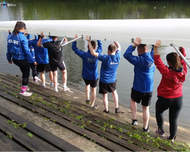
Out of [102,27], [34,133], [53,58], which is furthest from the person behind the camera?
[53,58]

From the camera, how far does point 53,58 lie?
15.2ft

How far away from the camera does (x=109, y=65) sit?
3.51 meters

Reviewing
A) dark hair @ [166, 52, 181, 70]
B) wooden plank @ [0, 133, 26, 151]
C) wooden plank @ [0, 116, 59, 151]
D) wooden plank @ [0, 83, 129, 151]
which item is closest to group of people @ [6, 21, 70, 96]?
wooden plank @ [0, 83, 129, 151]

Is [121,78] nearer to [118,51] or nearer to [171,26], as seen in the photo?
[118,51]

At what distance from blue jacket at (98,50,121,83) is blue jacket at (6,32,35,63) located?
163cm

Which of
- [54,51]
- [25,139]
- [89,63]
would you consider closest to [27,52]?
[54,51]

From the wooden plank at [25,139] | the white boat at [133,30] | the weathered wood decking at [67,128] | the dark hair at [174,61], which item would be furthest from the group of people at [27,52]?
the dark hair at [174,61]

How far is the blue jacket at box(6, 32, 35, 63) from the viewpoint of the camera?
3738 mm

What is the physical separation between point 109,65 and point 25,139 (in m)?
1.97

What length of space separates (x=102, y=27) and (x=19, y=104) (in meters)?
2.24

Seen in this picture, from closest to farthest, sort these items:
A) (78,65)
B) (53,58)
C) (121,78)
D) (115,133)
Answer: (115,133) < (53,58) < (121,78) < (78,65)

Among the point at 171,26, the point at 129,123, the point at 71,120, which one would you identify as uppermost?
the point at 171,26

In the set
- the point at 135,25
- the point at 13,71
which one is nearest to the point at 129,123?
the point at 135,25

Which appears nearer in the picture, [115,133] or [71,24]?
[115,133]
